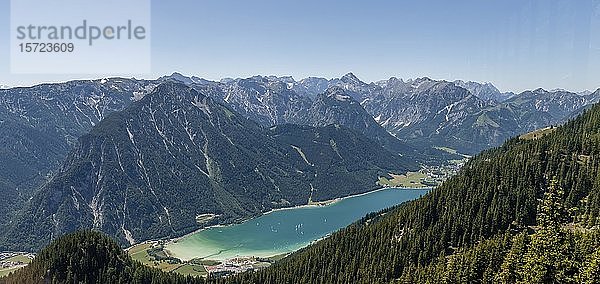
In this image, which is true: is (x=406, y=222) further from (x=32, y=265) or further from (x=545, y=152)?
(x=32, y=265)

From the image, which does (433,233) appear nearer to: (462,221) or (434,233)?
(434,233)

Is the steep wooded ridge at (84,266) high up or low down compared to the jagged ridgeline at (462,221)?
down

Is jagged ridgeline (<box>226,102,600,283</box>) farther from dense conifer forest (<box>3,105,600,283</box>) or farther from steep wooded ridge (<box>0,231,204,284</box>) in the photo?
steep wooded ridge (<box>0,231,204,284</box>)

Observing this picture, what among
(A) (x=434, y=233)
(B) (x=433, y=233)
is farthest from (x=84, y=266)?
(A) (x=434, y=233)

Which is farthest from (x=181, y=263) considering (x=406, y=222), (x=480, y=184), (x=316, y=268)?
(x=480, y=184)

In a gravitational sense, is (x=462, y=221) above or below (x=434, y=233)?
above

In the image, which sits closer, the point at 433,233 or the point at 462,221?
the point at 462,221

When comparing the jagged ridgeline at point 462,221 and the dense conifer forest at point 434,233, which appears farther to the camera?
the dense conifer forest at point 434,233

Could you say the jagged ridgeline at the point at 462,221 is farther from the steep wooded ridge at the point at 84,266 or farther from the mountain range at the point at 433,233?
the steep wooded ridge at the point at 84,266

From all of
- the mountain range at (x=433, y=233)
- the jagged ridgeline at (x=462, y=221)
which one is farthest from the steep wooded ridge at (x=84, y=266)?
the jagged ridgeline at (x=462, y=221)

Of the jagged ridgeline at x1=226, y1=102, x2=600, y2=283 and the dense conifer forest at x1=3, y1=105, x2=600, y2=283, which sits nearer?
the jagged ridgeline at x1=226, y1=102, x2=600, y2=283

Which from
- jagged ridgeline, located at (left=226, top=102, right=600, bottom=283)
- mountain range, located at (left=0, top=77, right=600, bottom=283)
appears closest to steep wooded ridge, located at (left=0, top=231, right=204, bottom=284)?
mountain range, located at (left=0, top=77, right=600, bottom=283)
